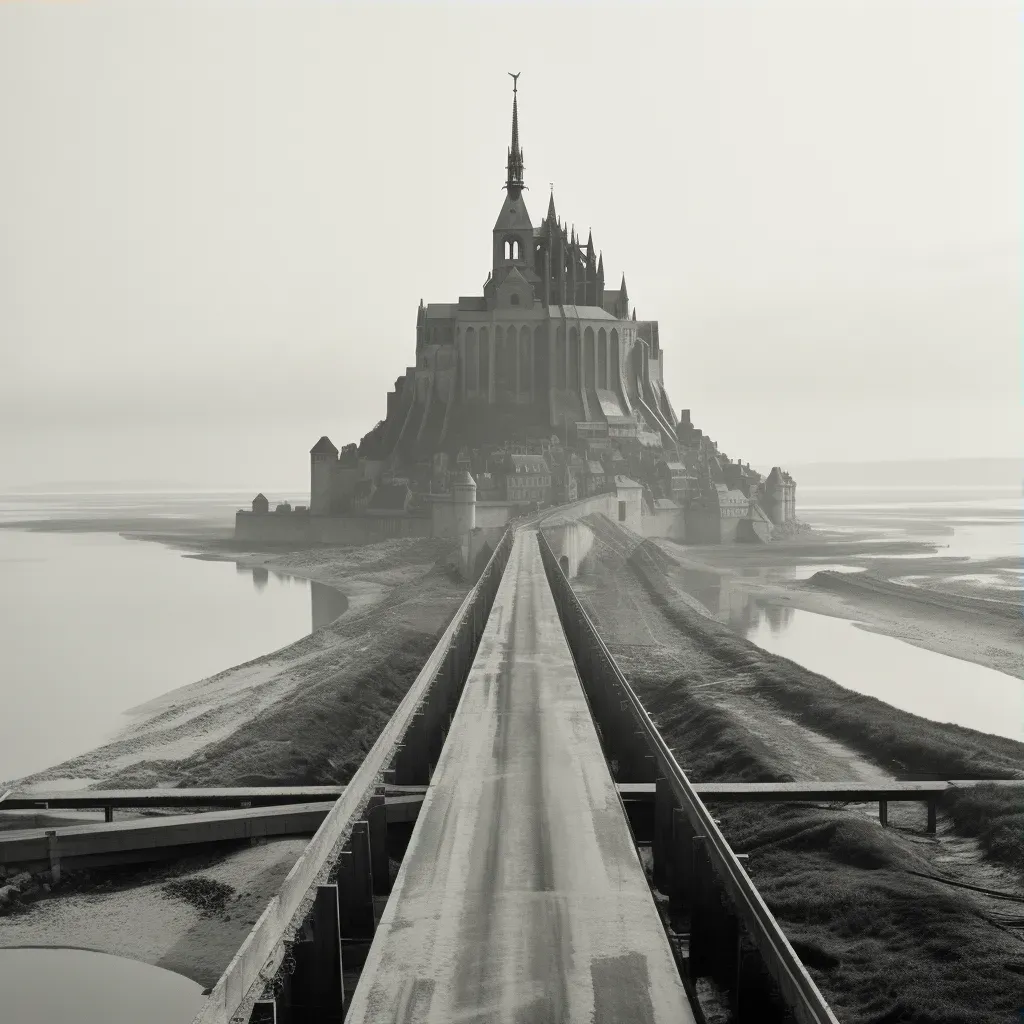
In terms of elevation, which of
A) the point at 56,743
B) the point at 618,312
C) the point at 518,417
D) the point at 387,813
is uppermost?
the point at 618,312

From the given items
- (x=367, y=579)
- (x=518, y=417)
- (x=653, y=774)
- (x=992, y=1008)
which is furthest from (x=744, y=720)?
(x=518, y=417)

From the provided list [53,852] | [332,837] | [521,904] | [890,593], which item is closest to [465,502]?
[890,593]

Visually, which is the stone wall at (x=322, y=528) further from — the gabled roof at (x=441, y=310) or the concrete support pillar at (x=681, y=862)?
the concrete support pillar at (x=681, y=862)

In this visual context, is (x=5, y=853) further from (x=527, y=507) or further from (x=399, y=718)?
(x=527, y=507)

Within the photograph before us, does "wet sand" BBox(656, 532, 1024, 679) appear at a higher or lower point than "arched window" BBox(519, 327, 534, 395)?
lower

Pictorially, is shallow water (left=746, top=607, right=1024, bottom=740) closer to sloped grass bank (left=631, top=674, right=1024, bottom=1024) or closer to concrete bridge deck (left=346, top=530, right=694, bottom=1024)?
sloped grass bank (left=631, top=674, right=1024, bottom=1024)

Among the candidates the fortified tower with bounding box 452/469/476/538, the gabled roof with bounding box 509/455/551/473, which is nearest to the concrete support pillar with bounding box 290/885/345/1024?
the fortified tower with bounding box 452/469/476/538
